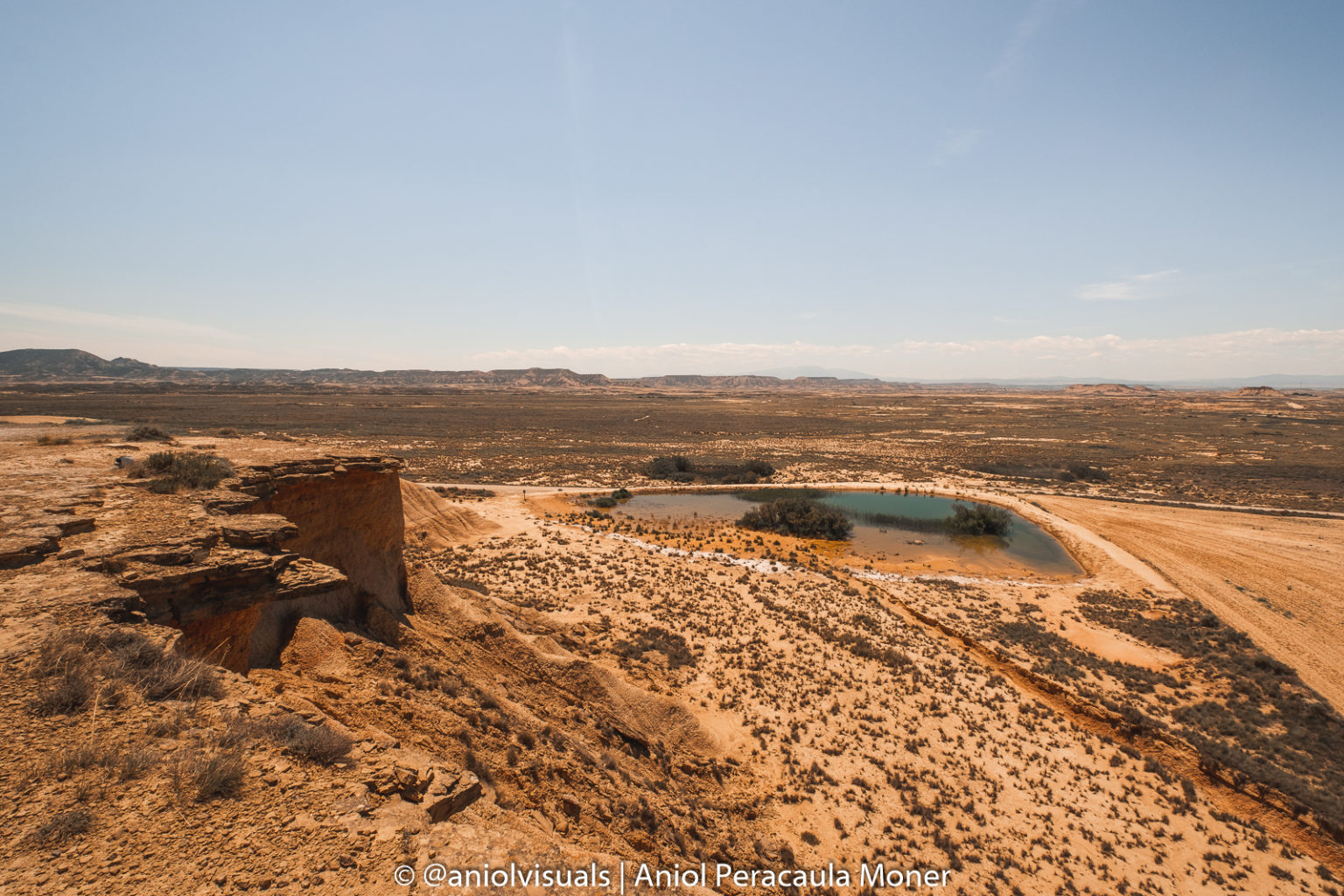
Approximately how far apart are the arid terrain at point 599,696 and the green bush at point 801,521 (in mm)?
2834

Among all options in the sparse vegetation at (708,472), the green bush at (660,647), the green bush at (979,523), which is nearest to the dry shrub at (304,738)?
the green bush at (660,647)

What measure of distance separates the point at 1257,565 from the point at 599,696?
32.1m

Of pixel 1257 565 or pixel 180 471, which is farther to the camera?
pixel 1257 565

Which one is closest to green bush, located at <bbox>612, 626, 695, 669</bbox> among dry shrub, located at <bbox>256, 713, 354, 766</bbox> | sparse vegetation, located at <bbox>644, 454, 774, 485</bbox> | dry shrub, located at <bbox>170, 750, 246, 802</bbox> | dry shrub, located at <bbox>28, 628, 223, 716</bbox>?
dry shrub, located at <bbox>256, 713, 354, 766</bbox>

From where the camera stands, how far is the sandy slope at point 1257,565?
707 inches

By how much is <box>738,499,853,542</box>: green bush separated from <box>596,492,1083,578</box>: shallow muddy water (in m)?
1.17

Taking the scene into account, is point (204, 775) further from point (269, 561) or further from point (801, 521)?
point (801, 521)

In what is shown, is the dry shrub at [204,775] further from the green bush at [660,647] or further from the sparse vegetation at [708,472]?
the sparse vegetation at [708,472]

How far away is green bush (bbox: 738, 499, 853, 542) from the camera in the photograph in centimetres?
3022

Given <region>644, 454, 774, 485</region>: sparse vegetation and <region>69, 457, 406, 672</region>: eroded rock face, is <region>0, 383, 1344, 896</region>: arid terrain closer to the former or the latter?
<region>69, 457, 406, 672</region>: eroded rock face

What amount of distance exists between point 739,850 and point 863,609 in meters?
12.2

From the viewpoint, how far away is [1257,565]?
24906 millimetres

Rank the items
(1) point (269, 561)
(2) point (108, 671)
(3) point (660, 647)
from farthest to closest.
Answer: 1. (3) point (660, 647)
2. (1) point (269, 561)
3. (2) point (108, 671)

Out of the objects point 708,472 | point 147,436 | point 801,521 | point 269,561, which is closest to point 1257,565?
point 801,521
